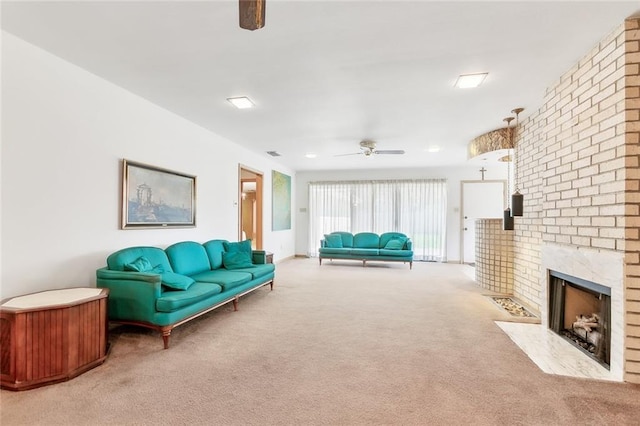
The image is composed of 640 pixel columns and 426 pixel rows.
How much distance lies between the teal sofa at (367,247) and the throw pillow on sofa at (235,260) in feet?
10.7

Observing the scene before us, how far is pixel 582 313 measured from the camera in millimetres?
2982

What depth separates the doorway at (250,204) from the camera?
241 inches

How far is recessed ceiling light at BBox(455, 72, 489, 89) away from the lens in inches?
119

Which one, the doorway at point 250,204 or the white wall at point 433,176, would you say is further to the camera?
the white wall at point 433,176

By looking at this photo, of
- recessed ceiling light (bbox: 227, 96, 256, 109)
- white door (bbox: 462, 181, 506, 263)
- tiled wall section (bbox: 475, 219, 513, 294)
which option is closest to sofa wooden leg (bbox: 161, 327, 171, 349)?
recessed ceiling light (bbox: 227, 96, 256, 109)

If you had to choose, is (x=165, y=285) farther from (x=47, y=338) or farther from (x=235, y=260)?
(x=235, y=260)

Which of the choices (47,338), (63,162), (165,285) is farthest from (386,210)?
(47,338)

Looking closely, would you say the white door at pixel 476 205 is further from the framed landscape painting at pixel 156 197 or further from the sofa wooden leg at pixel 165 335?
the sofa wooden leg at pixel 165 335

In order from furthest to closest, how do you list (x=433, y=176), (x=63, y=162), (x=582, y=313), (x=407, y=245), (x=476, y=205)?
1. (x=433, y=176)
2. (x=476, y=205)
3. (x=407, y=245)
4. (x=582, y=313)
5. (x=63, y=162)

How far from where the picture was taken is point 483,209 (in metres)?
8.10

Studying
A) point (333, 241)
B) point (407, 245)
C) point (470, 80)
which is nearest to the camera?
point (470, 80)

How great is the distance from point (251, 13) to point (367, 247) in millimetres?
7155

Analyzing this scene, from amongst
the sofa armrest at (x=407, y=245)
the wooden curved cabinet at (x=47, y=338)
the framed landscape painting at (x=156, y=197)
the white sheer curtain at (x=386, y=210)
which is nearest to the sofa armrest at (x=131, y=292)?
the wooden curved cabinet at (x=47, y=338)

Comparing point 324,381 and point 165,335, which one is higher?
point 165,335
